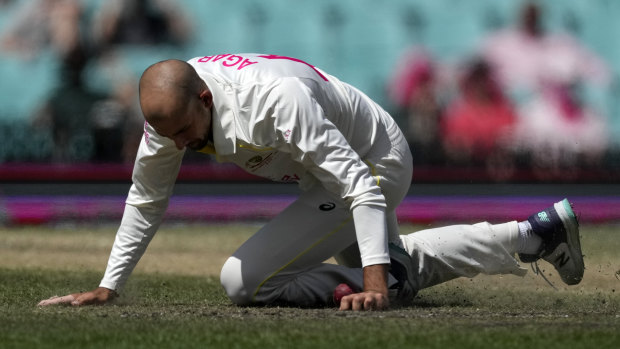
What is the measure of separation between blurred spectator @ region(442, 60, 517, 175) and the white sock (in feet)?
26.0

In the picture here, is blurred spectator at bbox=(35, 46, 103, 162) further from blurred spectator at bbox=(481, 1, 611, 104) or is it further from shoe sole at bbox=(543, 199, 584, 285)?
shoe sole at bbox=(543, 199, 584, 285)

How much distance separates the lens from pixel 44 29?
13688 millimetres

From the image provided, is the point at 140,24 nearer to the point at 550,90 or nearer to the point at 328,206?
the point at 550,90

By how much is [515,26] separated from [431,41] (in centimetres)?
106

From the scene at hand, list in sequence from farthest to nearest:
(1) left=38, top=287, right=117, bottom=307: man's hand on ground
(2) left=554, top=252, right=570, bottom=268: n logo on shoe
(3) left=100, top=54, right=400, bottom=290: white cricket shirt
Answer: (2) left=554, top=252, right=570, bottom=268: n logo on shoe → (1) left=38, top=287, right=117, bottom=307: man's hand on ground → (3) left=100, top=54, right=400, bottom=290: white cricket shirt

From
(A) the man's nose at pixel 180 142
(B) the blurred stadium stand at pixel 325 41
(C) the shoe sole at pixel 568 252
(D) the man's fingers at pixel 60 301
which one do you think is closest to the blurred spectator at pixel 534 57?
(B) the blurred stadium stand at pixel 325 41

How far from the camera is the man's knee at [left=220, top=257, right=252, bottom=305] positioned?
4.29 meters

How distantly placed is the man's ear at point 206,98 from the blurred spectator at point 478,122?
8.93 meters

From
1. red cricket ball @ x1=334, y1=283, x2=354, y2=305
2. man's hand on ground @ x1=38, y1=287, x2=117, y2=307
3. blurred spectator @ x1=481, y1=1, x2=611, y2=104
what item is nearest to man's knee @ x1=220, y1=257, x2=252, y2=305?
red cricket ball @ x1=334, y1=283, x2=354, y2=305

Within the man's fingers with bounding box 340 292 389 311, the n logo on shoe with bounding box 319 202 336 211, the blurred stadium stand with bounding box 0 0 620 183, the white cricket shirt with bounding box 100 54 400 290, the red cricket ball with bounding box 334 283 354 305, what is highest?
the white cricket shirt with bounding box 100 54 400 290

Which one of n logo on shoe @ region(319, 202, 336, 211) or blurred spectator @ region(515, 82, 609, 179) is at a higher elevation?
n logo on shoe @ region(319, 202, 336, 211)

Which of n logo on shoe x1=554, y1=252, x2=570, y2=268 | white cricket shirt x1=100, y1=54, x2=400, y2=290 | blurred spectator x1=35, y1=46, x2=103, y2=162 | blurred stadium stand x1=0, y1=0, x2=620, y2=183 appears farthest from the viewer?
blurred stadium stand x1=0, y1=0, x2=620, y2=183

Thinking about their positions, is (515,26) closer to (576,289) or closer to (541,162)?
(541,162)

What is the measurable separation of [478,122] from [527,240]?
815 cm
